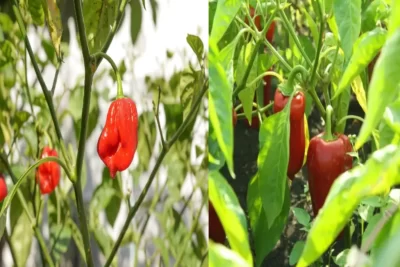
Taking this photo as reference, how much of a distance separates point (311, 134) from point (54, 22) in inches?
19.8

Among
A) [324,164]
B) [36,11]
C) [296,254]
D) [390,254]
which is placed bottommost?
[296,254]

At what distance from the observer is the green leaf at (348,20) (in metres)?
0.51

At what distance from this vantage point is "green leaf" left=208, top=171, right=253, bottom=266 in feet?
1.26

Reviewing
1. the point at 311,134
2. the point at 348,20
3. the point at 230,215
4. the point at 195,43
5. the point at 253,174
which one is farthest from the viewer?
the point at 311,134

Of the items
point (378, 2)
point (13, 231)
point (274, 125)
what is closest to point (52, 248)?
point (13, 231)

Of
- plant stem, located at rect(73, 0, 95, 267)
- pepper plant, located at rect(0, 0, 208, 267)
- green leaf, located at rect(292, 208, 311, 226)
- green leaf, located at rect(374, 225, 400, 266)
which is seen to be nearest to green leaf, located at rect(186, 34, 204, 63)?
pepper plant, located at rect(0, 0, 208, 267)

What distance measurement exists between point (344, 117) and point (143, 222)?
265mm

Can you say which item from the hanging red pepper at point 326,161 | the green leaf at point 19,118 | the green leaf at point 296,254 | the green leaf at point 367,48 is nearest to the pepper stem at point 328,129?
the hanging red pepper at point 326,161

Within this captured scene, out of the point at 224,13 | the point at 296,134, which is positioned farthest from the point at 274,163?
the point at 224,13

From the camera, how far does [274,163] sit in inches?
24.7

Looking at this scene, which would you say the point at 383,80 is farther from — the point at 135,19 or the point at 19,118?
the point at 19,118

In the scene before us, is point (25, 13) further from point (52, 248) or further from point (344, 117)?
point (344, 117)

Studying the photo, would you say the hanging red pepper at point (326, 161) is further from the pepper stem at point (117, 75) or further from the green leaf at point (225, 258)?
the green leaf at point (225, 258)

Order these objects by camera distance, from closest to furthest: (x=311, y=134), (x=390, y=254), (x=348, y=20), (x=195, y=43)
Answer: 1. (x=390, y=254)
2. (x=348, y=20)
3. (x=195, y=43)
4. (x=311, y=134)
